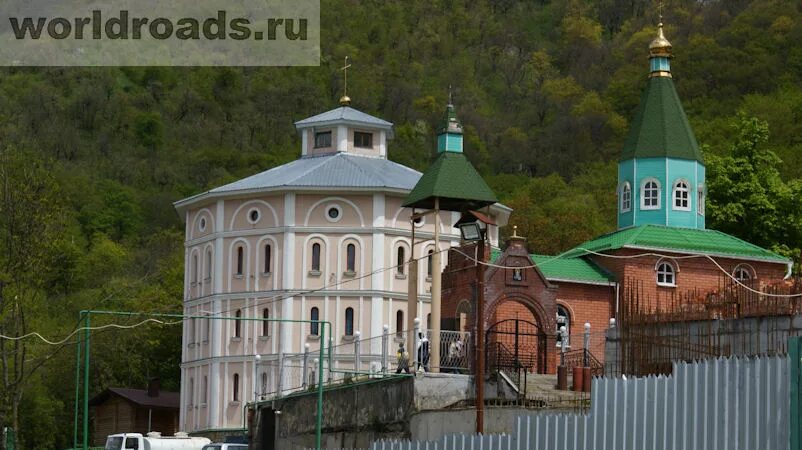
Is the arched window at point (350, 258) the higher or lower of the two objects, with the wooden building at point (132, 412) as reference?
higher

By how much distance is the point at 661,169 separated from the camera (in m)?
55.9

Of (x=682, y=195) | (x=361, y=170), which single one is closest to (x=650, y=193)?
(x=682, y=195)

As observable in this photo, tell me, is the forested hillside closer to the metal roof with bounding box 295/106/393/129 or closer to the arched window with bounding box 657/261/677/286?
the metal roof with bounding box 295/106/393/129

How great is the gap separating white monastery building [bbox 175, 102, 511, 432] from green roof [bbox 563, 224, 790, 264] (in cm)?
1635

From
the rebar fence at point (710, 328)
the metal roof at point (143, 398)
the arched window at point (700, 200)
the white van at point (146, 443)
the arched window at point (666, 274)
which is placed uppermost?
the arched window at point (700, 200)

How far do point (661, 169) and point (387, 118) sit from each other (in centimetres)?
9678

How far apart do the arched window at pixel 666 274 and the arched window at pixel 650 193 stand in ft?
11.5

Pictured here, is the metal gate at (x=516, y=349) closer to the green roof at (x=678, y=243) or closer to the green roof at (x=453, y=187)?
the green roof at (x=453, y=187)

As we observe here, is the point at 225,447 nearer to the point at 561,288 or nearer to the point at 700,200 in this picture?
the point at 561,288

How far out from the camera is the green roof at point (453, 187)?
40625mm

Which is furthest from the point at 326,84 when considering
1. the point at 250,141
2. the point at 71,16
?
the point at 71,16

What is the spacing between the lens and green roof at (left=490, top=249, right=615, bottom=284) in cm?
5106

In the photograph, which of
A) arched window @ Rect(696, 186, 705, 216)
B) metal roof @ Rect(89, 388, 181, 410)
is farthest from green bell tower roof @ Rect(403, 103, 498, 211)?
metal roof @ Rect(89, 388, 181, 410)

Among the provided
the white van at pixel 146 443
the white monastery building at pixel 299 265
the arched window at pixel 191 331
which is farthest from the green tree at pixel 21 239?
the arched window at pixel 191 331
